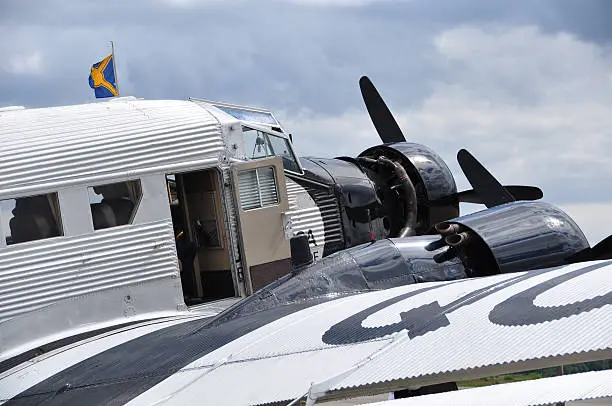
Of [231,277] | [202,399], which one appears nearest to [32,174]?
[231,277]

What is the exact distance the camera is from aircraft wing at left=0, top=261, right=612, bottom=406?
543 centimetres

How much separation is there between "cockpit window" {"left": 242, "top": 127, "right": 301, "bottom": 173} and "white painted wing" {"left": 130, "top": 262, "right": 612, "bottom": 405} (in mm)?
3079

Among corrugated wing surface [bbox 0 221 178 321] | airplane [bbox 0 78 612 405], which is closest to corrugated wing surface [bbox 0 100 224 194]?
airplane [bbox 0 78 612 405]

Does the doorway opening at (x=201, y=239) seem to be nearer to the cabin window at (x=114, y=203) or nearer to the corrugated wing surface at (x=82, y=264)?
the corrugated wing surface at (x=82, y=264)

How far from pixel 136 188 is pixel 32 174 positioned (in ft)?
2.92

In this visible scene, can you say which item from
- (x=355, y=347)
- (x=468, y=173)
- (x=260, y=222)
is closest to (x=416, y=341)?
(x=355, y=347)

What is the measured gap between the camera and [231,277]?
31.9 feet

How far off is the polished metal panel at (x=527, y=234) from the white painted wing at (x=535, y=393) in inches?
106

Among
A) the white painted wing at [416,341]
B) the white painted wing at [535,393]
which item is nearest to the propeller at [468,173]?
the white painted wing at [416,341]

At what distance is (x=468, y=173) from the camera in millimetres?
10664

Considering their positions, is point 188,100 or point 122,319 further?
point 188,100

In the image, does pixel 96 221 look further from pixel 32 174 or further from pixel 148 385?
pixel 148 385

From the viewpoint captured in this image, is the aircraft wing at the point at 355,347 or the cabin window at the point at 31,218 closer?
the aircraft wing at the point at 355,347

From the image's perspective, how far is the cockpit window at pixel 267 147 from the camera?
31.8 ft
